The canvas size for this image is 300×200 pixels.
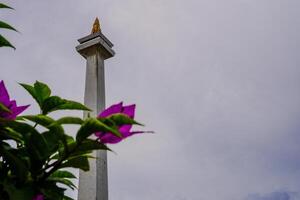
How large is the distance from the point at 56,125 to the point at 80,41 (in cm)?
355

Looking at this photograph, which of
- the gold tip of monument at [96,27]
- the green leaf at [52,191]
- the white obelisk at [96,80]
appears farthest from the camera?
the gold tip of monument at [96,27]

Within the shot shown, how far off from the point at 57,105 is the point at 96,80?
9.94ft

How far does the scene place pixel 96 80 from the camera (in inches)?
162

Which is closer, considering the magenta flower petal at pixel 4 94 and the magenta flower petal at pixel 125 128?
the magenta flower petal at pixel 125 128

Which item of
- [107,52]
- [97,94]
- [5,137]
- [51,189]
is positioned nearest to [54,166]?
[51,189]

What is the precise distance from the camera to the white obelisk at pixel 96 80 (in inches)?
138

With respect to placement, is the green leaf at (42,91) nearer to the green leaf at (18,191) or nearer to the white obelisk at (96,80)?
the green leaf at (18,191)

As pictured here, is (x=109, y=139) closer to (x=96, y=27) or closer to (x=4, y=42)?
(x=4, y=42)

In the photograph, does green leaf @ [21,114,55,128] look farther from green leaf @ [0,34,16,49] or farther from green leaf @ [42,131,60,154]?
green leaf @ [0,34,16,49]

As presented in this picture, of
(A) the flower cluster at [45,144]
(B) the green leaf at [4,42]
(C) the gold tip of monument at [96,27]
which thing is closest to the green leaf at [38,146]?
(A) the flower cluster at [45,144]

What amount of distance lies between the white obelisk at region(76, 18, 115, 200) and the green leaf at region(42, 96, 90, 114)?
244cm

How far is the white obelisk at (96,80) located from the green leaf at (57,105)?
2.44m

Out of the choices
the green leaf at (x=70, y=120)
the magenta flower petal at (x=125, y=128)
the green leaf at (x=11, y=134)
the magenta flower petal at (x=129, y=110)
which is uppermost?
the green leaf at (x=11, y=134)

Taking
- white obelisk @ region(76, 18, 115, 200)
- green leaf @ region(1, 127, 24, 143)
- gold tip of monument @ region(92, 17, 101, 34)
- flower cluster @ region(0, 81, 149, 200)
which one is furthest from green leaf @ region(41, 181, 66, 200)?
gold tip of monument @ region(92, 17, 101, 34)
